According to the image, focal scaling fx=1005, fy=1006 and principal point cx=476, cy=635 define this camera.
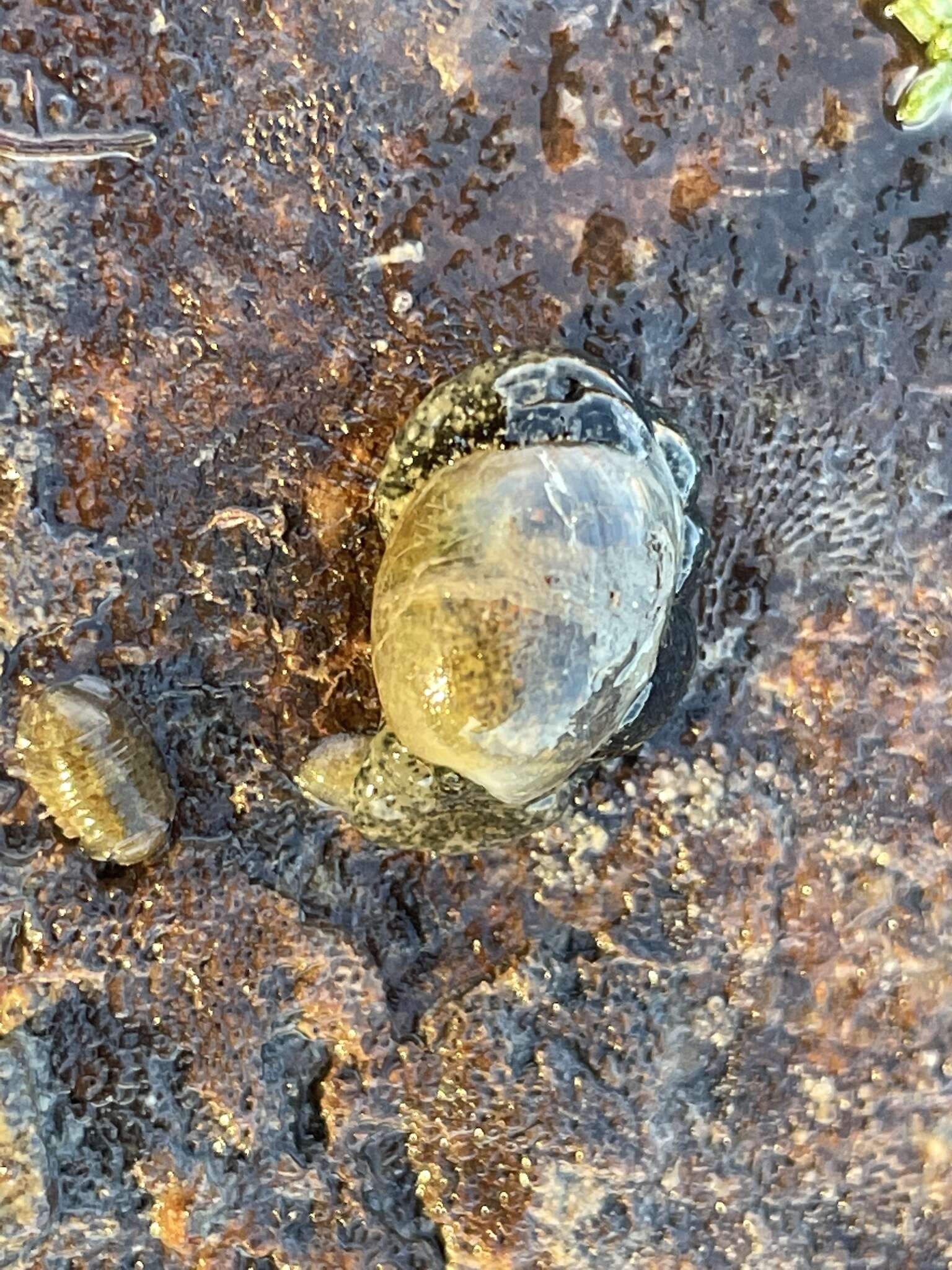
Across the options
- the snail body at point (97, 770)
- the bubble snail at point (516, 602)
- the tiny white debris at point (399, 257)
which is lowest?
the snail body at point (97, 770)

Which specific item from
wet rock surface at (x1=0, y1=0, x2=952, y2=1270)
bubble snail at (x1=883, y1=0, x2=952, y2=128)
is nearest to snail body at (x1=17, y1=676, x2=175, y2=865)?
wet rock surface at (x1=0, y1=0, x2=952, y2=1270)

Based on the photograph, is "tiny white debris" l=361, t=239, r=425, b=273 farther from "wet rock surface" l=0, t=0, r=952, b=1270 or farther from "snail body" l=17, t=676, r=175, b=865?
"snail body" l=17, t=676, r=175, b=865

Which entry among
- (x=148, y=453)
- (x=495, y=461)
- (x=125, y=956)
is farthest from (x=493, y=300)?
(x=125, y=956)

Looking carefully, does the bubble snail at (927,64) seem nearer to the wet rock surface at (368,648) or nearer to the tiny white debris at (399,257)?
the wet rock surface at (368,648)

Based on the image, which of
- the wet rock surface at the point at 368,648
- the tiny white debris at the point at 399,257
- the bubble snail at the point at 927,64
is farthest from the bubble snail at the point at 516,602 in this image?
the bubble snail at the point at 927,64

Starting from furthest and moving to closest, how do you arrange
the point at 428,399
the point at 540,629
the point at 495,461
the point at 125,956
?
the point at 125,956 → the point at 428,399 → the point at 495,461 → the point at 540,629

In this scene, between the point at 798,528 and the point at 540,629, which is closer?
the point at 540,629

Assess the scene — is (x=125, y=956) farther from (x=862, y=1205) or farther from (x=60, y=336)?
(x=862, y=1205)
